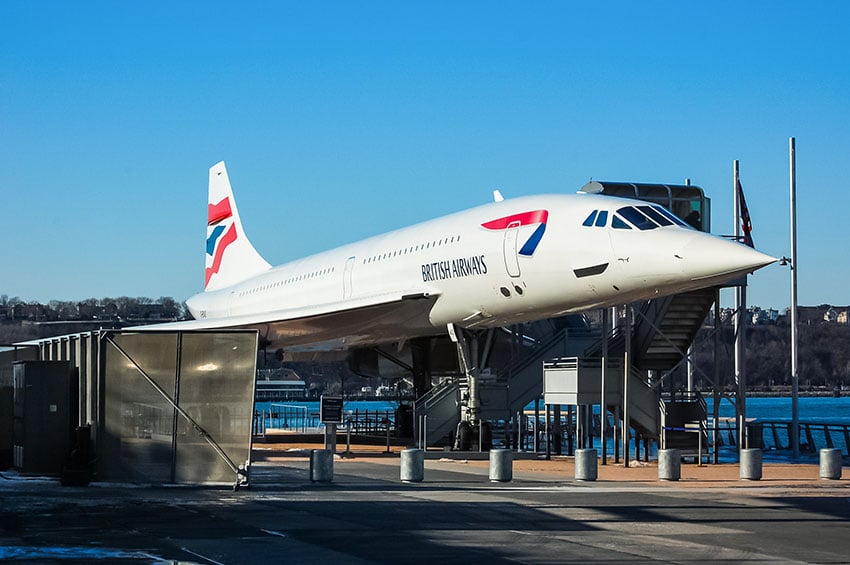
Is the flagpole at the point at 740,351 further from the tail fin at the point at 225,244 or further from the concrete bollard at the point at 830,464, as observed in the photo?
the tail fin at the point at 225,244

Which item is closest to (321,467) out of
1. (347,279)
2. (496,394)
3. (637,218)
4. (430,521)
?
(430,521)

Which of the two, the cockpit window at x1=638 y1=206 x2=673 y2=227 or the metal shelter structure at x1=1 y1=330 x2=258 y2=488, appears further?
the cockpit window at x1=638 y1=206 x2=673 y2=227

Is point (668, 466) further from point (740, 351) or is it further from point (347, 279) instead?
point (347, 279)

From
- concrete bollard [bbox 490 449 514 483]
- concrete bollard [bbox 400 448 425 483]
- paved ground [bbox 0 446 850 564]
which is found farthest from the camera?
concrete bollard [bbox 490 449 514 483]

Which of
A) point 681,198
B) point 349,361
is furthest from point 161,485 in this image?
point 349,361

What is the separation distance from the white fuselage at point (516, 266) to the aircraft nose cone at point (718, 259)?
15mm

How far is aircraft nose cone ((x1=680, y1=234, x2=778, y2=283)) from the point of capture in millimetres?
17703

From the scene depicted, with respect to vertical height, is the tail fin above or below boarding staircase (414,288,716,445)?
above

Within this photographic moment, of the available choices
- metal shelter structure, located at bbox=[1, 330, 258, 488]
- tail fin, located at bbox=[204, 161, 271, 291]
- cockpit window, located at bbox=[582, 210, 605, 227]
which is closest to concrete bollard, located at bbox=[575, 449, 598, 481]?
cockpit window, located at bbox=[582, 210, 605, 227]

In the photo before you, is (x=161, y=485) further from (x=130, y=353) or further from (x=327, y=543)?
(x=327, y=543)

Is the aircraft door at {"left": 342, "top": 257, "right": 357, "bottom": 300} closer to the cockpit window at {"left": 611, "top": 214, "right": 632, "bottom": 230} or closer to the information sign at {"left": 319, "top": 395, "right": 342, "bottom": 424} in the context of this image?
the information sign at {"left": 319, "top": 395, "right": 342, "bottom": 424}

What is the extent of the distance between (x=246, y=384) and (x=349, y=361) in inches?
812

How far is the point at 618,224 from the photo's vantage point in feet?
64.2

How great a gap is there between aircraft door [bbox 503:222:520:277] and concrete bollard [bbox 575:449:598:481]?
3.58m
